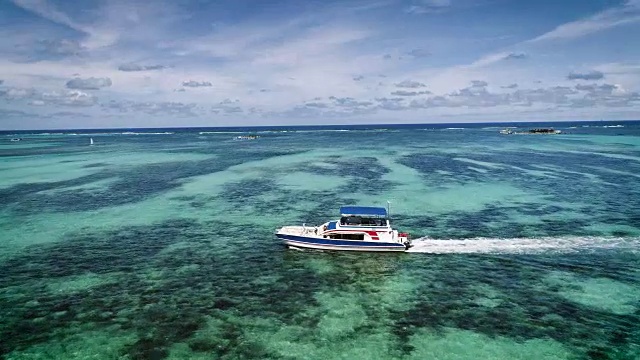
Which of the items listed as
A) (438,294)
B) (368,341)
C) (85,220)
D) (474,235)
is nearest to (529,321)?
(438,294)

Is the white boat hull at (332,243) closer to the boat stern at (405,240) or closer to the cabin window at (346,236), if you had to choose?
the boat stern at (405,240)

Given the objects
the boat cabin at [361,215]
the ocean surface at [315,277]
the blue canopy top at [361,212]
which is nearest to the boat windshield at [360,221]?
the boat cabin at [361,215]

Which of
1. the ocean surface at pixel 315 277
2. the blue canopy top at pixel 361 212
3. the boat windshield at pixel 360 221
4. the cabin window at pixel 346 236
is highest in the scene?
the blue canopy top at pixel 361 212

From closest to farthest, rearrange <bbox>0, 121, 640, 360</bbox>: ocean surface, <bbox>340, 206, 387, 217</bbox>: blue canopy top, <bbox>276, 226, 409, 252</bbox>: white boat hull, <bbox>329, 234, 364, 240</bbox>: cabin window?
<bbox>0, 121, 640, 360</bbox>: ocean surface, <bbox>276, 226, 409, 252</bbox>: white boat hull, <bbox>329, 234, 364, 240</bbox>: cabin window, <bbox>340, 206, 387, 217</bbox>: blue canopy top

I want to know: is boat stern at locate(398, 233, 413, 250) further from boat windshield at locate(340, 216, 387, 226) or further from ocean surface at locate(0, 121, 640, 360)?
boat windshield at locate(340, 216, 387, 226)

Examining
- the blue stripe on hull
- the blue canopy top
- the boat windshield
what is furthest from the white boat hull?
the blue canopy top

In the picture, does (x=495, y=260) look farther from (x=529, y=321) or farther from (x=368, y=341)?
(x=368, y=341)

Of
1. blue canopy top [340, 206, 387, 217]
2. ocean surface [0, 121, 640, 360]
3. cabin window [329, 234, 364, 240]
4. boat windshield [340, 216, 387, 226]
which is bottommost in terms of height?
ocean surface [0, 121, 640, 360]

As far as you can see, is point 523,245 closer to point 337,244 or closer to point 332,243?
point 337,244
